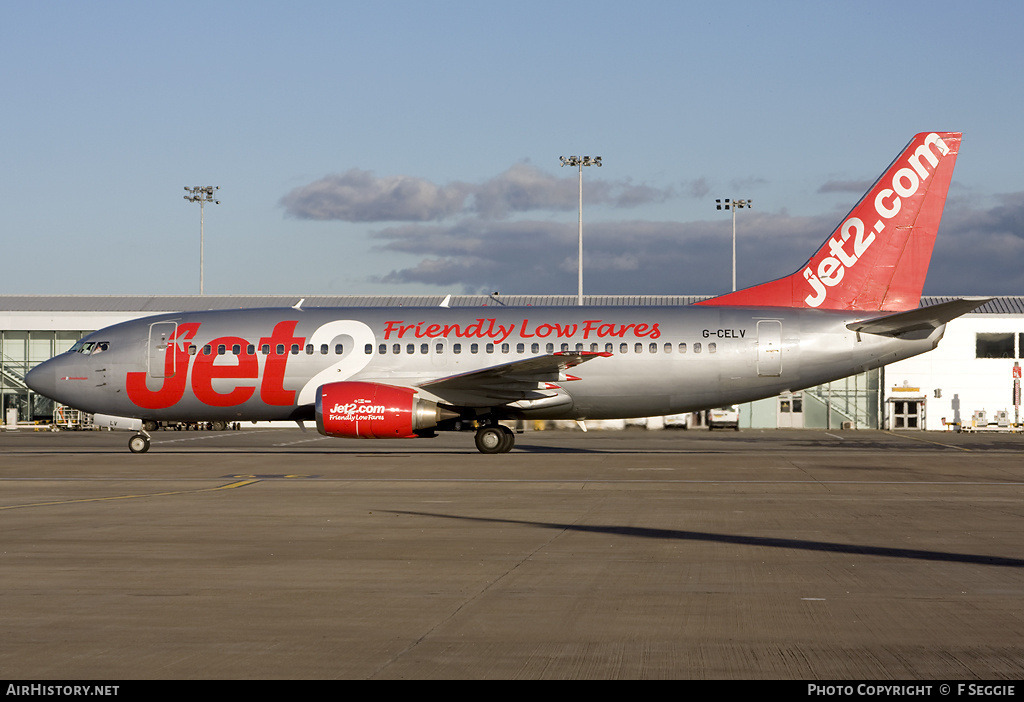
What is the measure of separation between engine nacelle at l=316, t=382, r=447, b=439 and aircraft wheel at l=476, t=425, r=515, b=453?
255 centimetres

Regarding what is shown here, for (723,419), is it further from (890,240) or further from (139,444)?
(139,444)

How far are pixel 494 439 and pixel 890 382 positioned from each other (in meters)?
36.8

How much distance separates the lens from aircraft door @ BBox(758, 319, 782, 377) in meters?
30.5

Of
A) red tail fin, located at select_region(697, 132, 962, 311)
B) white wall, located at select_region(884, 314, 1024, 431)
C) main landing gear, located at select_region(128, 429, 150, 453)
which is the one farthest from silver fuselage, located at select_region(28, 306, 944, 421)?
white wall, located at select_region(884, 314, 1024, 431)

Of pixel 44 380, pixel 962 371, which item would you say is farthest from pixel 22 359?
pixel 962 371

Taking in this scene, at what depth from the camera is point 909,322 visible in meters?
29.6

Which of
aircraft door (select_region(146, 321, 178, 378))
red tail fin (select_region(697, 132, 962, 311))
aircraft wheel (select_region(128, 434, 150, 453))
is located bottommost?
aircraft wheel (select_region(128, 434, 150, 453))

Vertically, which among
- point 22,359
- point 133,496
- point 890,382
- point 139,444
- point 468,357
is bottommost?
point 133,496

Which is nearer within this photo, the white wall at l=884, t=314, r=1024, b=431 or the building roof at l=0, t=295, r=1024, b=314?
the white wall at l=884, t=314, r=1024, b=431

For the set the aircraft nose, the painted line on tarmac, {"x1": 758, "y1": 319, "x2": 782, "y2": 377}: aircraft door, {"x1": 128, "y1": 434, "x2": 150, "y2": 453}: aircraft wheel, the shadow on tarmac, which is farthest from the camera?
the aircraft nose

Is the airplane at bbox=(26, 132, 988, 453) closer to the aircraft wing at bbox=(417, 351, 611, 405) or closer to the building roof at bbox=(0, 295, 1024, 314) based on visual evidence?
the aircraft wing at bbox=(417, 351, 611, 405)

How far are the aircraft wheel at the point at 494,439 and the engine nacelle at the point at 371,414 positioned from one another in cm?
255

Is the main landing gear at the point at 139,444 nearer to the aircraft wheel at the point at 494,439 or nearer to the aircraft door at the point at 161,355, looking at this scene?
the aircraft door at the point at 161,355
